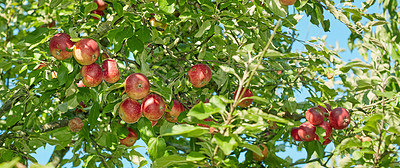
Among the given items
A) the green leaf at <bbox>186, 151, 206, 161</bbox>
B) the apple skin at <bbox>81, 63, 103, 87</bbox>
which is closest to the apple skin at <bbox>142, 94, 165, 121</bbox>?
the apple skin at <bbox>81, 63, 103, 87</bbox>

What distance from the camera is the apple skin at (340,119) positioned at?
304 centimetres

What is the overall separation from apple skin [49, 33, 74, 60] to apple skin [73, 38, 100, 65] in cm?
8

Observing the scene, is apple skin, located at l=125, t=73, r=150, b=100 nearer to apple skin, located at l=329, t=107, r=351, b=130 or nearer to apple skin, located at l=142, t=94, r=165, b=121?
apple skin, located at l=142, t=94, r=165, b=121

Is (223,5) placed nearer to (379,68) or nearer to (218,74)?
(218,74)

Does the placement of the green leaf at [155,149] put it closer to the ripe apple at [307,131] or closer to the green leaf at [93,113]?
the green leaf at [93,113]

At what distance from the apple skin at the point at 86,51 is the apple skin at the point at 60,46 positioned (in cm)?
8

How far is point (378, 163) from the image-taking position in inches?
93.7

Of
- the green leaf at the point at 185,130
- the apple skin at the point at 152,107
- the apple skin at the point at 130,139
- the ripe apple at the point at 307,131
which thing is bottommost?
the apple skin at the point at 130,139

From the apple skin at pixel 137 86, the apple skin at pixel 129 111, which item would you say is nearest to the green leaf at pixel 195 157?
the apple skin at pixel 137 86

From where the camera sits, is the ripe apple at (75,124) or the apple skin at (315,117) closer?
the apple skin at (315,117)

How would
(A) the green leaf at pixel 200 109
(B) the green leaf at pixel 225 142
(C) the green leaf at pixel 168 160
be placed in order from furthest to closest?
(C) the green leaf at pixel 168 160 < (A) the green leaf at pixel 200 109 < (B) the green leaf at pixel 225 142

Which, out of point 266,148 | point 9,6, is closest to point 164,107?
point 266,148

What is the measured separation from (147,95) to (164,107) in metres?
0.13

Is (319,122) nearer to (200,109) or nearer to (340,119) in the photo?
(340,119)
